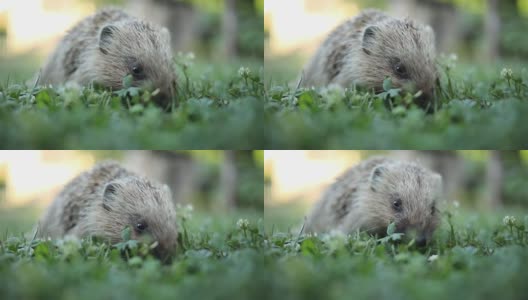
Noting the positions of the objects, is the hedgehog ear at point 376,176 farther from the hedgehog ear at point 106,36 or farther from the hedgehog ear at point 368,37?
the hedgehog ear at point 106,36

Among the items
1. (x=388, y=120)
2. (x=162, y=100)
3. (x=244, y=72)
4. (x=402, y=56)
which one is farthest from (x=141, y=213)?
(x=402, y=56)

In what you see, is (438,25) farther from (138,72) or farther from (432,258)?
(138,72)

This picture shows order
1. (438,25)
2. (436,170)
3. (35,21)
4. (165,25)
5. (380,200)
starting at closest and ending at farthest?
(380,200), (436,170), (438,25), (165,25), (35,21)

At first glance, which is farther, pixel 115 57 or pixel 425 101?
pixel 115 57

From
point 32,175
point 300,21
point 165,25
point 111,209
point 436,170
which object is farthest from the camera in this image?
point 32,175

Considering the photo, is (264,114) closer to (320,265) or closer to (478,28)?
(320,265)
